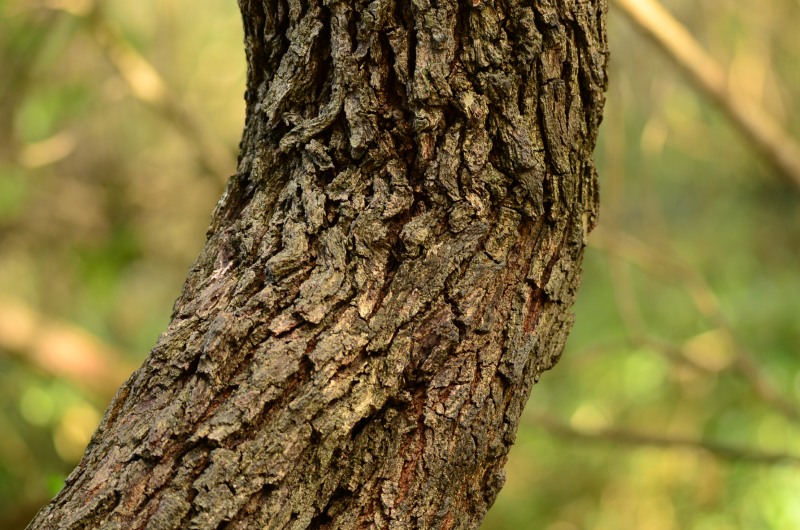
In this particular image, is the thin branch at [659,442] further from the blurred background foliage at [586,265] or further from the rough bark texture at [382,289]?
the rough bark texture at [382,289]

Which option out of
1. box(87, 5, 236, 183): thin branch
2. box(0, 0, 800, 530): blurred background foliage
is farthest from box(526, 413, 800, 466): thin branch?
box(87, 5, 236, 183): thin branch

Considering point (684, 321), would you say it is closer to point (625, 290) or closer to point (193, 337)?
point (625, 290)

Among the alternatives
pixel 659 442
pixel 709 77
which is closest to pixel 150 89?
pixel 709 77

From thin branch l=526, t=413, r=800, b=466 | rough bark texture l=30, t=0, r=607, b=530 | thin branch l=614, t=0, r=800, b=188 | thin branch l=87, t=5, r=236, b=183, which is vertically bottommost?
rough bark texture l=30, t=0, r=607, b=530

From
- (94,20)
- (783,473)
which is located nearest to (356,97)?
(94,20)

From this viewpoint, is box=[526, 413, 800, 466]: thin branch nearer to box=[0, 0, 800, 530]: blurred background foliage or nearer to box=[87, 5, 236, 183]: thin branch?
box=[0, 0, 800, 530]: blurred background foliage

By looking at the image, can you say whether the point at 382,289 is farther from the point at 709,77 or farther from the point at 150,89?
the point at 150,89

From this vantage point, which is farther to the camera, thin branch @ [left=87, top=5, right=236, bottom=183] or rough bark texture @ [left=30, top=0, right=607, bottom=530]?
thin branch @ [left=87, top=5, right=236, bottom=183]
